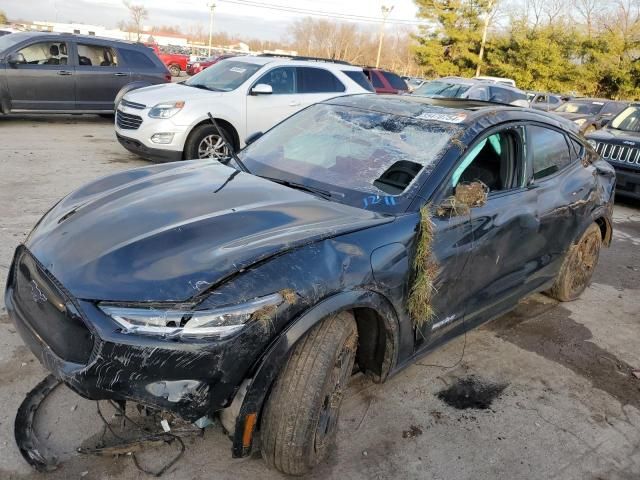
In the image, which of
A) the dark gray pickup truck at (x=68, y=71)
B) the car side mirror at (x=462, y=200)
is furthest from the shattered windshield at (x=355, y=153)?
the dark gray pickup truck at (x=68, y=71)

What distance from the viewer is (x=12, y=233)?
4996 mm

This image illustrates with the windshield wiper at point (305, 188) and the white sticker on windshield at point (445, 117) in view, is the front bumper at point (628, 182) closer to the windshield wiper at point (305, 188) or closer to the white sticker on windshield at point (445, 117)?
the white sticker on windshield at point (445, 117)

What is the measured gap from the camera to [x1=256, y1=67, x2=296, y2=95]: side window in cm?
878

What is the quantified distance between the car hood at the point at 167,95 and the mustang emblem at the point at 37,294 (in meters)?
5.94

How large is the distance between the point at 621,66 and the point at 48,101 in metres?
34.5

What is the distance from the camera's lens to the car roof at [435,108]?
3.43 m

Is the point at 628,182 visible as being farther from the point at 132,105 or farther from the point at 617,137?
the point at 132,105

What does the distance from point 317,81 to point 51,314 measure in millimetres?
7692

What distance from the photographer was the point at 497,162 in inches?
137

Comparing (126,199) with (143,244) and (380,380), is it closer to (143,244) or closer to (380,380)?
(143,244)

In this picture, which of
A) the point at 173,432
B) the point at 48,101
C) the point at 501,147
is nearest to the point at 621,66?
the point at 48,101

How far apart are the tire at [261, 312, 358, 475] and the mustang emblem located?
3.46 ft

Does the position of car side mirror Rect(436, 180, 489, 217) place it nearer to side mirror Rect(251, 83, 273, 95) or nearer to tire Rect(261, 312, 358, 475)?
tire Rect(261, 312, 358, 475)

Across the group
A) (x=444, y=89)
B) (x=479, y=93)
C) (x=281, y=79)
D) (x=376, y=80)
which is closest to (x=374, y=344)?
(x=281, y=79)
